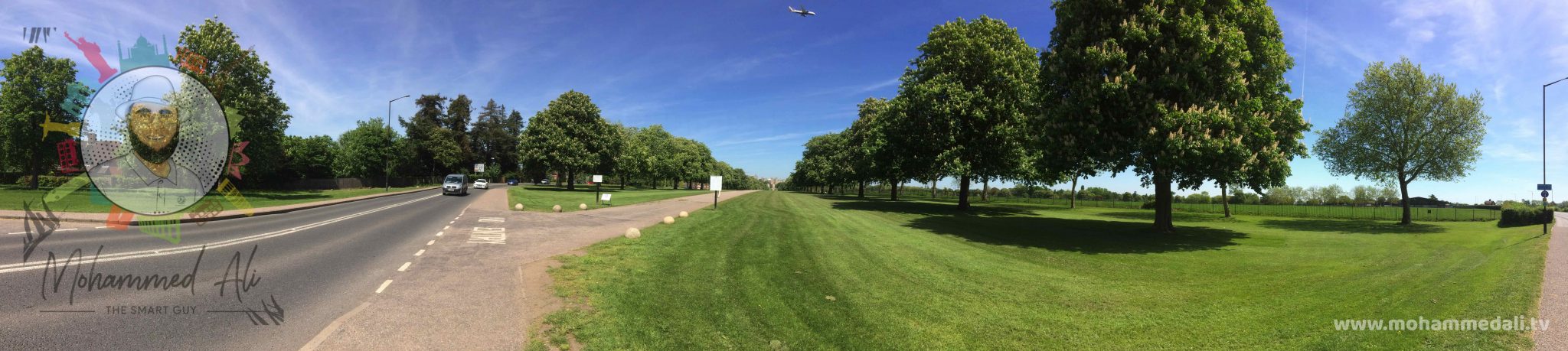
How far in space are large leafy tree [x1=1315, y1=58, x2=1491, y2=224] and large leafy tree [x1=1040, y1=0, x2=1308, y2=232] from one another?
16.7 meters

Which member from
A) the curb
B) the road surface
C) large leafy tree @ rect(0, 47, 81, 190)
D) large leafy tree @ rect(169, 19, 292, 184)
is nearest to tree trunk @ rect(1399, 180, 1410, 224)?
the road surface

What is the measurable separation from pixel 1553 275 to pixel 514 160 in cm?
10009

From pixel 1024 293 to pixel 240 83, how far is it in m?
44.8

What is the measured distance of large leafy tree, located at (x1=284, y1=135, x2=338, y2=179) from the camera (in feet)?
177

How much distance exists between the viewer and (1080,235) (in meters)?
17.0

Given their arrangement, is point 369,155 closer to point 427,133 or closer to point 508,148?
point 427,133

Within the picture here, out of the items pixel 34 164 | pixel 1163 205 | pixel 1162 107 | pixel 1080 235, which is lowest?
pixel 1080 235

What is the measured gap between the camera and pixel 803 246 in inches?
477

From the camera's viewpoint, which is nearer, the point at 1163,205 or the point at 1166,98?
the point at 1166,98

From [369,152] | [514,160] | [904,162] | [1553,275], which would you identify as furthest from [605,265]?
[514,160]

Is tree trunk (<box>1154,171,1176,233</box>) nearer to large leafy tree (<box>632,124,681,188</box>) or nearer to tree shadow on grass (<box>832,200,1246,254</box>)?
tree shadow on grass (<box>832,200,1246,254</box>)

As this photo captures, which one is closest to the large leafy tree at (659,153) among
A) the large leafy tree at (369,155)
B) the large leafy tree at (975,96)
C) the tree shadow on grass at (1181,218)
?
the large leafy tree at (369,155)

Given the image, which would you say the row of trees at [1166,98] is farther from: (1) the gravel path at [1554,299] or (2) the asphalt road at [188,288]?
(2) the asphalt road at [188,288]

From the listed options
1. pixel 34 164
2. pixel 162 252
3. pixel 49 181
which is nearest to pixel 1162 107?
pixel 162 252
